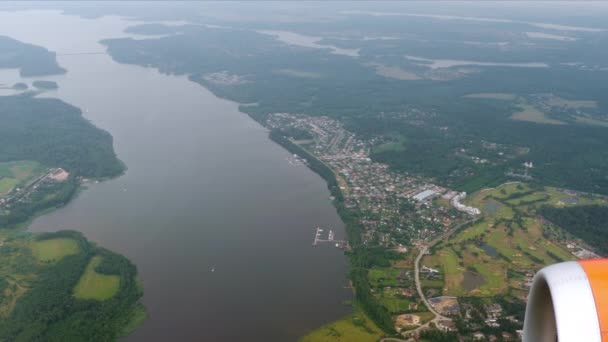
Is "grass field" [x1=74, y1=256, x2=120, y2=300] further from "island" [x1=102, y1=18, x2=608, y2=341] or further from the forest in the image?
the forest

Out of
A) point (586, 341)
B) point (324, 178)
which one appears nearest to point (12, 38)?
point (324, 178)

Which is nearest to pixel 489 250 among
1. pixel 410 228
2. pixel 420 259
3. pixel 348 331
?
pixel 420 259

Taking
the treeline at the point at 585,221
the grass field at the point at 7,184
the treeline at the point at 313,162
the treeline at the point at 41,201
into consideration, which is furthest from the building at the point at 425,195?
the grass field at the point at 7,184

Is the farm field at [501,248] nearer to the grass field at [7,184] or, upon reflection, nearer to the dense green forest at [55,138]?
the dense green forest at [55,138]

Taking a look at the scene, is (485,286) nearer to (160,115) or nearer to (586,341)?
(586,341)

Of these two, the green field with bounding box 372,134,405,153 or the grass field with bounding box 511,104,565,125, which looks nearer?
the green field with bounding box 372,134,405,153

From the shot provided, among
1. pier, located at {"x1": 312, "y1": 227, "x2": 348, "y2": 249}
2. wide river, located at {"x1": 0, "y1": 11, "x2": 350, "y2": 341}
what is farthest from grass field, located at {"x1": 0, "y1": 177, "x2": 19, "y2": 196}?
pier, located at {"x1": 312, "y1": 227, "x2": 348, "y2": 249}
